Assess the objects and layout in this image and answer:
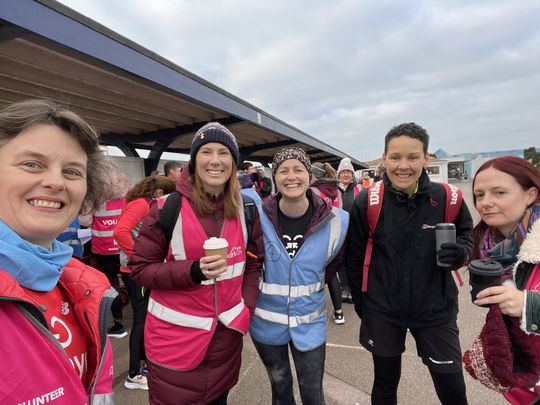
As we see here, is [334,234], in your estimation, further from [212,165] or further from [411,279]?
[212,165]

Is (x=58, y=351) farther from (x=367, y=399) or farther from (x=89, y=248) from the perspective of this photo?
(x=89, y=248)

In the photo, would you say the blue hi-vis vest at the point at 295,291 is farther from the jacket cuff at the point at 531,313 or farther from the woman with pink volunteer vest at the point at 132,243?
the woman with pink volunteer vest at the point at 132,243

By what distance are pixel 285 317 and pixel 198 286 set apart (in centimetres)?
63

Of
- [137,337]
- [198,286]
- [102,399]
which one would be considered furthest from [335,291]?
[102,399]

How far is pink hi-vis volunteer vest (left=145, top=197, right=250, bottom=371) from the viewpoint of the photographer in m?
1.67

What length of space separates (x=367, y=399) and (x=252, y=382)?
1.02m

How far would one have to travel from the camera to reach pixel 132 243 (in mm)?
2910

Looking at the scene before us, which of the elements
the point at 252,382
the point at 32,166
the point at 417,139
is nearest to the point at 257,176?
the point at 252,382

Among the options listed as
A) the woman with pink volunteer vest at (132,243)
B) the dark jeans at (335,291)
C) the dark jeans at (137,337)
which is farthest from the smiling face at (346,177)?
the dark jeans at (137,337)

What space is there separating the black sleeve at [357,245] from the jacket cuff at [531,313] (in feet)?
3.18

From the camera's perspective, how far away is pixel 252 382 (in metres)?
2.80

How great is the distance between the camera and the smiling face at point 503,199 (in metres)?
A: 1.48

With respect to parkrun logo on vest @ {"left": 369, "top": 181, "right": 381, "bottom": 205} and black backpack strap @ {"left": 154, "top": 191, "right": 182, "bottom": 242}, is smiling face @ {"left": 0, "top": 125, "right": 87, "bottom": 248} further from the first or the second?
parkrun logo on vest @ {"left": 369, "top": 181, "right": 381, "bottom": 205}

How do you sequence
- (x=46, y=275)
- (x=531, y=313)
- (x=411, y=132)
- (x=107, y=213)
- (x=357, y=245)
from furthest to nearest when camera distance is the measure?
(x=107, y=213), (x=357, y=245), (x=411, y=132), (x=531, y=313), (x=46, y=275)
